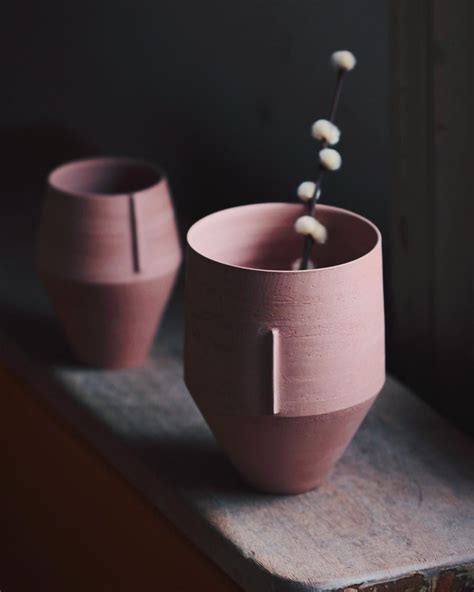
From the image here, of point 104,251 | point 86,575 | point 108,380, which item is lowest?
point 86,575

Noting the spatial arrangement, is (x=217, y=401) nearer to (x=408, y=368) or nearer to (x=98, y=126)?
(x=408, y=368)

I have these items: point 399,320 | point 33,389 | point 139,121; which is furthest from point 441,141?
point 139,121

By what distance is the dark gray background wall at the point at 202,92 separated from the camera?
118 centimetres

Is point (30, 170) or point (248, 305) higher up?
point (248, 305)

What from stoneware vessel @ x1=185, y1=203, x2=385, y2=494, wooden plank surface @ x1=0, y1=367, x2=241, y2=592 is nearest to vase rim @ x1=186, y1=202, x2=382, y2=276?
stoneware vessel @ x1=185, y1=203, x2=385, y2=494

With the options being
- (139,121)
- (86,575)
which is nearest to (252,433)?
(86,575)

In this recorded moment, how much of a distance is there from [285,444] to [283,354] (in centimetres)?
8

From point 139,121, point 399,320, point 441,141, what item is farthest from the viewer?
point 139,121

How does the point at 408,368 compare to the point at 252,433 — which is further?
the point at 408,368

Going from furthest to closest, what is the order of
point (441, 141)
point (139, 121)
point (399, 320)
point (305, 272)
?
point (139, 121), point (399, 320), point (441, 141), point (305, 272)

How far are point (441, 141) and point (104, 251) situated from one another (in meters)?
0.32

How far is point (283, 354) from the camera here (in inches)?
31.0

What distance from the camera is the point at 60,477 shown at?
1031mm

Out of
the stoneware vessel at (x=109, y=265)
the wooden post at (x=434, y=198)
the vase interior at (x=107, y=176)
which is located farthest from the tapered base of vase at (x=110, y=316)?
the wooden post at (x=434, y=198)
